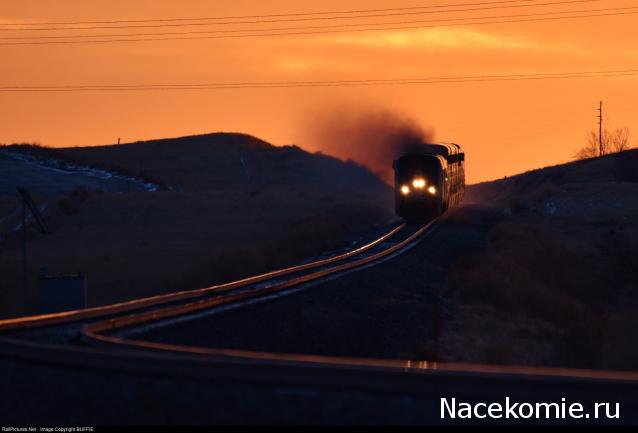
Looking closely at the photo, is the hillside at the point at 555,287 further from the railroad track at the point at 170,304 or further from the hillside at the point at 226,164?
the hillside at the point at 226,164

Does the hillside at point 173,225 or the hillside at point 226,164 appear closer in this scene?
the hillside at point 173,225

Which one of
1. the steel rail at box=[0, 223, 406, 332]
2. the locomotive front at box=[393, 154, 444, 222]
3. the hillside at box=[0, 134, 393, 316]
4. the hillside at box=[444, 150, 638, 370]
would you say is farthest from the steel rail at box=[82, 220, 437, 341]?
the locomotive front at box=[393, 154, 444, 222]

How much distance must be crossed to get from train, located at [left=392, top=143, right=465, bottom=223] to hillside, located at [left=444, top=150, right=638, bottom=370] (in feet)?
12.1

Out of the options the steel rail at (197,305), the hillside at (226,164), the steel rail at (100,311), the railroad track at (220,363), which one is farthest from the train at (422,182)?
the hillside at (226,164)

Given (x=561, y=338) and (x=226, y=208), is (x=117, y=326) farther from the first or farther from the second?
(x=226, y=208)

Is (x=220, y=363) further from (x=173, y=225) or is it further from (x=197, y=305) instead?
(x=173, y=225)

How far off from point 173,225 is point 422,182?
23418 millimetres

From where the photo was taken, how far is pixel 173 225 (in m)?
73.1

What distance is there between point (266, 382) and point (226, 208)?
230 feet

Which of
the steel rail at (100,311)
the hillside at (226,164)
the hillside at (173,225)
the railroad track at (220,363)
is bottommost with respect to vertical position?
the railroad track at (220,363)

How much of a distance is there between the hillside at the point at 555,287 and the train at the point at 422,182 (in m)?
3.69

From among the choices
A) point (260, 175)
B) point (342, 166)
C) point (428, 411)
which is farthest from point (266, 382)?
point (260, 175)

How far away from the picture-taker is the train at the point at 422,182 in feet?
179

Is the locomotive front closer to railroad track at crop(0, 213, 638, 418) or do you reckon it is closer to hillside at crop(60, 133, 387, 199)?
railroad track at crop(0, 213, 638, 418)
